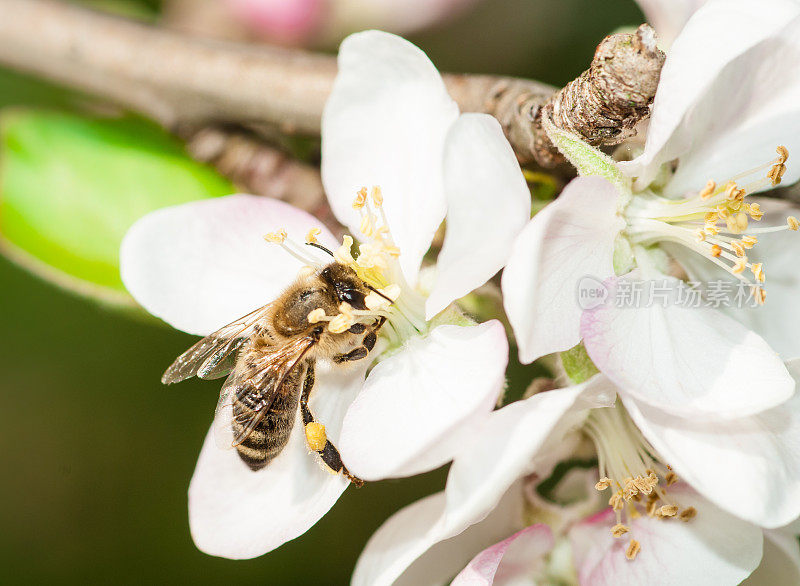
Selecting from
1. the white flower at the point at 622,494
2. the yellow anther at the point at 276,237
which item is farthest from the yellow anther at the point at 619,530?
the yellow anther at the point at 276,237

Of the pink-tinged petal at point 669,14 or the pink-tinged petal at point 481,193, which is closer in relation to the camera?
the pink-tinged petal at point 481,193

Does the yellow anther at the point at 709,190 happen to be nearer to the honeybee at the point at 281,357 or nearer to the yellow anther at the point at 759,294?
the yellow anther at the point at 759,294

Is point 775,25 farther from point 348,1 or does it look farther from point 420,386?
point 348,1

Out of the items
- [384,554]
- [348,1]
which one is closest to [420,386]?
[384,554]

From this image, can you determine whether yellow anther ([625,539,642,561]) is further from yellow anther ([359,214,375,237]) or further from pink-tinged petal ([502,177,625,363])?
yellow anther ([359,214,375,237])

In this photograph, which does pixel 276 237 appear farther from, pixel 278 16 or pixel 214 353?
pixel 278 16

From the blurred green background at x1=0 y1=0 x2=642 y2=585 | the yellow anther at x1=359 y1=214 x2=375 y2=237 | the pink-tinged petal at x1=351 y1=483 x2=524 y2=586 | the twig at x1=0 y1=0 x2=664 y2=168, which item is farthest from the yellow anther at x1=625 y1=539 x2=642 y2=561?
the blurred green background at x1=0 y1=0 x2=642 y2=585
